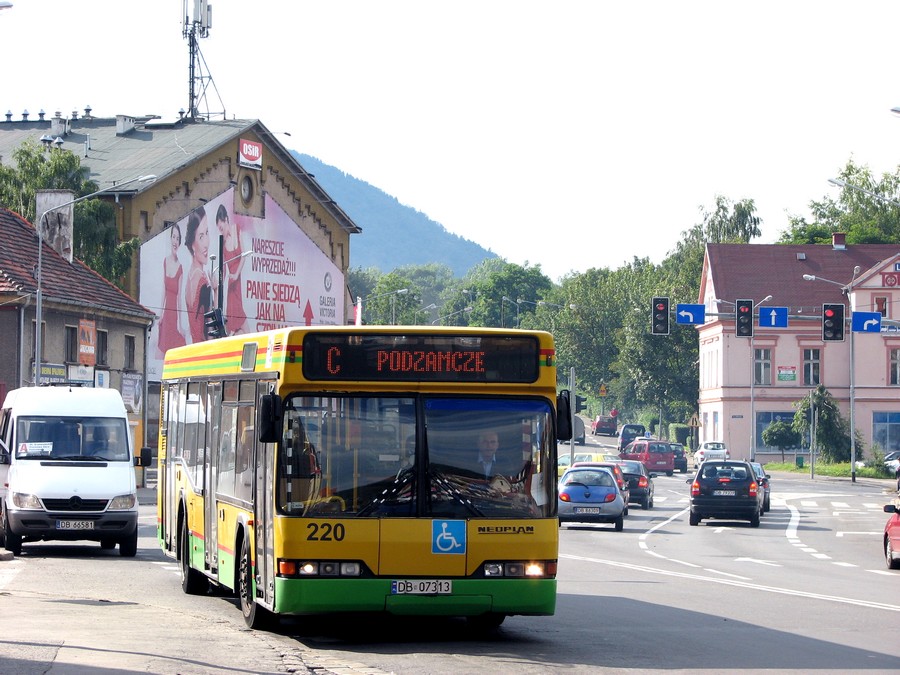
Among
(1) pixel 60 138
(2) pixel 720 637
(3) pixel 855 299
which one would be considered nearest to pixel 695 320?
(3) pixel 855 299

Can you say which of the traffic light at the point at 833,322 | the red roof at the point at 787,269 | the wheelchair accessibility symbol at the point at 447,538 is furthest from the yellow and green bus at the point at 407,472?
the red roof at the point at 787,269

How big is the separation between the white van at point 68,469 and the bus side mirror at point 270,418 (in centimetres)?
1091

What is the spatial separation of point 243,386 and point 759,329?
268ft

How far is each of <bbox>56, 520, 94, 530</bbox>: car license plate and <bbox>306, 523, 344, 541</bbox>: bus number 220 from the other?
36.3 feet

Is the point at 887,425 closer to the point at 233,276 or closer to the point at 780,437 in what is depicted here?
the point at 780,437

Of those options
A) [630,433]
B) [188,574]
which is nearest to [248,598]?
[188,574]

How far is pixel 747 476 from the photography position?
3578cm

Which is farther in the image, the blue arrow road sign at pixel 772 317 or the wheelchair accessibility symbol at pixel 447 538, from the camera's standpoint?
the blue arrow road sign at pixel 772 317

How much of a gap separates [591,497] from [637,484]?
11122 millimetres

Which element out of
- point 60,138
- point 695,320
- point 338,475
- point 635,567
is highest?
point 60,138

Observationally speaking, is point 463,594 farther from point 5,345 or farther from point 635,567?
point 5,345

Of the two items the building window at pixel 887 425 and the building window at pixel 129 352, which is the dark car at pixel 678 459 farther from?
the building window at pixel 129 352

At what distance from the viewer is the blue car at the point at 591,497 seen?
33750 millimetres

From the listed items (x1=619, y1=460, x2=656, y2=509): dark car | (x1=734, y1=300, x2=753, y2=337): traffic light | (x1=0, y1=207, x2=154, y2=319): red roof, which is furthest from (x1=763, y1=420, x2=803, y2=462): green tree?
(x1=619, y1=460, x2=656, y2=509): dark car
